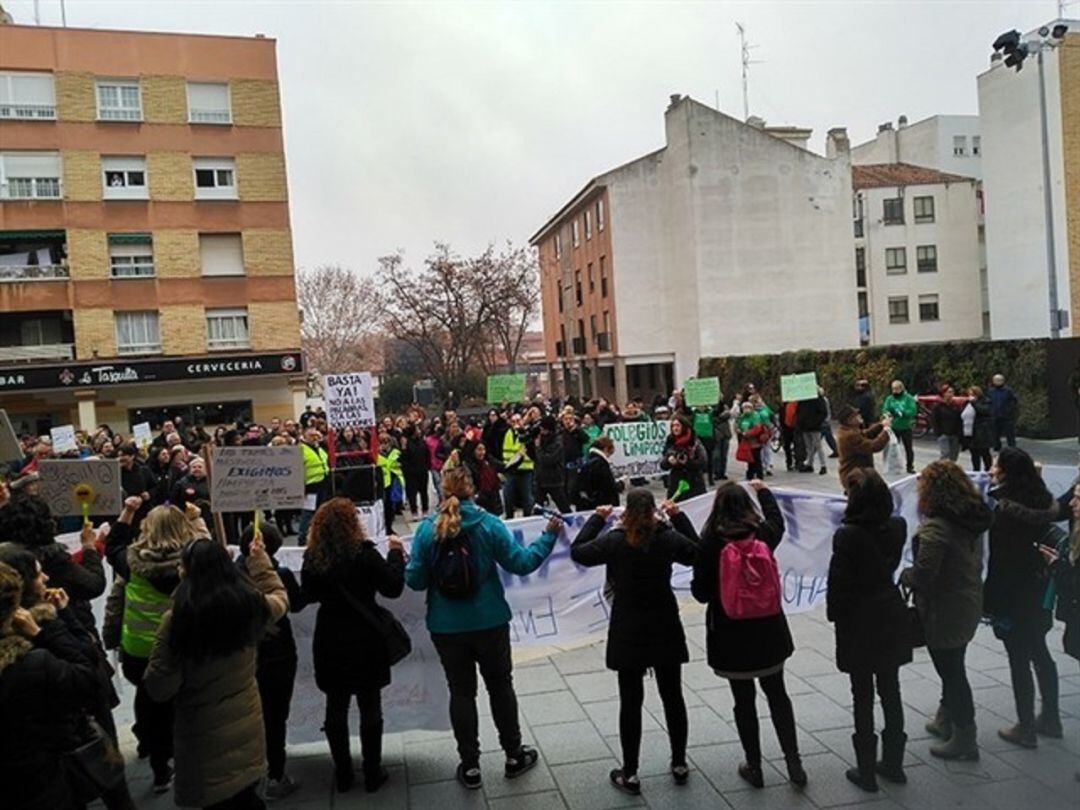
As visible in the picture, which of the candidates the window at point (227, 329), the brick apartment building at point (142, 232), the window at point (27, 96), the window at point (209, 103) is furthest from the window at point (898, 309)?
the window at point (27, 96)

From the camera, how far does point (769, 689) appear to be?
470 centimetres

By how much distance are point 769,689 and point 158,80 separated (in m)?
35.8

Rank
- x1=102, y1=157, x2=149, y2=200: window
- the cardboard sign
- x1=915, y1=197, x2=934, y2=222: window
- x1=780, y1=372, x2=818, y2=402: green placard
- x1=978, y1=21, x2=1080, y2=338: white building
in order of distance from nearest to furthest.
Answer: the cardboard sign
x1=780, y1=372, x2=818, y2=402: green placard
x1=102, y1=157, x2=149, y2=200: window
x1=978, y1=21, x2=1080, y2=338: white building
x1=915, y1=197, x2=934, y2=222: window

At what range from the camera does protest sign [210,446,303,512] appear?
580 centimetres

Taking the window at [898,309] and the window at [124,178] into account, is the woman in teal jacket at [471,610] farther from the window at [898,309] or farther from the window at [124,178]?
the window at [898,309]

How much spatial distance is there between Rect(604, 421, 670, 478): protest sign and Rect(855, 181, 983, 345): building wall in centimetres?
4385

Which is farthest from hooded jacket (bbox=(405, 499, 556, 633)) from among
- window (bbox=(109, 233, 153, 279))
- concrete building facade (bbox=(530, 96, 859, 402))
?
concrete building facade (bbox=(530, 96, 859, 402))

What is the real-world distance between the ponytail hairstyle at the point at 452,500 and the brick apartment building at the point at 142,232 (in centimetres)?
3128

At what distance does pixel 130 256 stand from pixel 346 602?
108ft

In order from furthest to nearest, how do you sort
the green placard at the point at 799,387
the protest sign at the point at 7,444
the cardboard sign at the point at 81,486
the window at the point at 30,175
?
1. the window at the point at 30,175
2. the green placard at the point at 799,387
3. the protest sign at the point at 7,444
4. the cardboard sign at the point at 81,486

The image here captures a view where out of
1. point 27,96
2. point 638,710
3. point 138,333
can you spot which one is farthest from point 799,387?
point 27,96

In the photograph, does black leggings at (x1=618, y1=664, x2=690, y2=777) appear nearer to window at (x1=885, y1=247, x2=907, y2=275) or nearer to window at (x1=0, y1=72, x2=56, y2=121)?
window at (x1=0, y1=72, x2=56, y2=121)

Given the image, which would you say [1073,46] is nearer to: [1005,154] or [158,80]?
[1005,154]

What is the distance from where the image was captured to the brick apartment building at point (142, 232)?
32.4 metres
